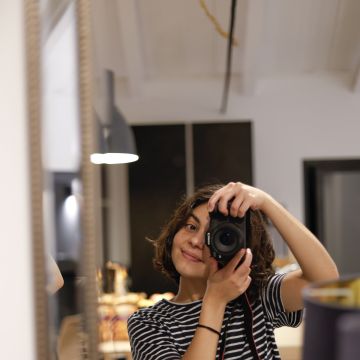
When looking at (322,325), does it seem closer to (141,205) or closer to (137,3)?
(141,205)

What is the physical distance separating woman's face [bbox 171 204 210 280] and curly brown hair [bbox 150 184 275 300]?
0.04 feet

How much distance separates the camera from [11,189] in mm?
675

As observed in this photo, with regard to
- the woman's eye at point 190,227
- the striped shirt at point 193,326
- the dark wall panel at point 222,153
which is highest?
the dark wall panel at point 222,153

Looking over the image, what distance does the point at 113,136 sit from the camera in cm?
67

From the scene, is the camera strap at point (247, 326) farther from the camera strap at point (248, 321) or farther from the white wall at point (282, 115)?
the white wall at point (282, 115)

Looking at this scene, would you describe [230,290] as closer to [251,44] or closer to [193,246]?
[193,246]

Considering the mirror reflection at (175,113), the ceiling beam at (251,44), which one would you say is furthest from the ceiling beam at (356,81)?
the ceiling beam at (251,44)

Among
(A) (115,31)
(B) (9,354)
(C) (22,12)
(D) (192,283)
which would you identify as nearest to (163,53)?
(A) (115,31)

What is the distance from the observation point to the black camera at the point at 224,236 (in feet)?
1.83

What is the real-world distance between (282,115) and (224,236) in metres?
0.21

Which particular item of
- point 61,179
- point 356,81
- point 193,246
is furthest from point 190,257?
point 356,81

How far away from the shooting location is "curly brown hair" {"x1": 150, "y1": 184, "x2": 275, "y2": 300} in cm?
58

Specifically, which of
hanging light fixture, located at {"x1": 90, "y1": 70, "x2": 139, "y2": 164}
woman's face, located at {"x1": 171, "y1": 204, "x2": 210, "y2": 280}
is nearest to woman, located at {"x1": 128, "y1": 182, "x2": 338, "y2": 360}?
woman's face, located at {"x1": 171, "y1": 204, "x2": 210, "y2": 280}

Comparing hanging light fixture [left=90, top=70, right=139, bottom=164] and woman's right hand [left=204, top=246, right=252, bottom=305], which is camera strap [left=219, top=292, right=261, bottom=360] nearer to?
woman's right hand [left=204, top=246, right=252, bottom=305]
